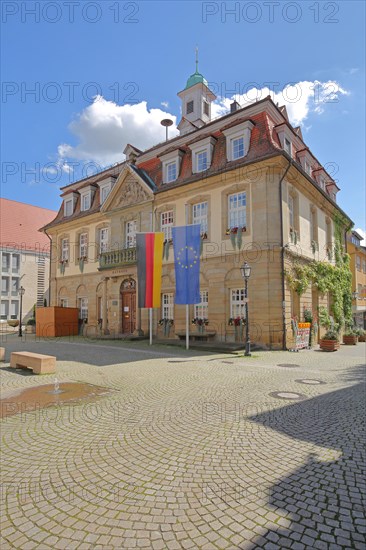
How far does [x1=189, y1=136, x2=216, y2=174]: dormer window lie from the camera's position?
2111cm

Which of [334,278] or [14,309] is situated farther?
[14,309]

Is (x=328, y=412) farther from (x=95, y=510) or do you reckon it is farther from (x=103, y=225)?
(x=103, y=225)

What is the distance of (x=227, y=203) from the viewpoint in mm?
19969

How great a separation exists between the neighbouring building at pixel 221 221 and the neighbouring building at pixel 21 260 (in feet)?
47.3

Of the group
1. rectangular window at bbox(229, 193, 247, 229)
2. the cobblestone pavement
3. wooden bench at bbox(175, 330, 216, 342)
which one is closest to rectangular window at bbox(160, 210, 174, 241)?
rectangular window at bbox(229, 193, 247, 229)

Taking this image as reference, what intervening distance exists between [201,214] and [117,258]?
7073 millimetres

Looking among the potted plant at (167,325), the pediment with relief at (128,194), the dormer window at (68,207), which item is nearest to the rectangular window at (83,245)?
the dormer window at (68,207)

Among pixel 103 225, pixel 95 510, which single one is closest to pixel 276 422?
pixel 95 510

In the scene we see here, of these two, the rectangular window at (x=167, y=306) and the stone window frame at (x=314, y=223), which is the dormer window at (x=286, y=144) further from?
the rectangular window at (x=167, y=306)

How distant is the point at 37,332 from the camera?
26969 mm

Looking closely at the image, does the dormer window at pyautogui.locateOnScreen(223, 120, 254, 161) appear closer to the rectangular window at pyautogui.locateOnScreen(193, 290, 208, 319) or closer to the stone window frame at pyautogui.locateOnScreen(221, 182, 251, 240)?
the stone window frame at pyautogui.locateOnScreen(221, 182, 251, 240)

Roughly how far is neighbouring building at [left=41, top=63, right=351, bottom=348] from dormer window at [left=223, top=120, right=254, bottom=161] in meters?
0.06

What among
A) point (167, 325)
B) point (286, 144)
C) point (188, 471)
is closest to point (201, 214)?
point (286, 144)

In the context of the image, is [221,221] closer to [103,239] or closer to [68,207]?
[103,239]
